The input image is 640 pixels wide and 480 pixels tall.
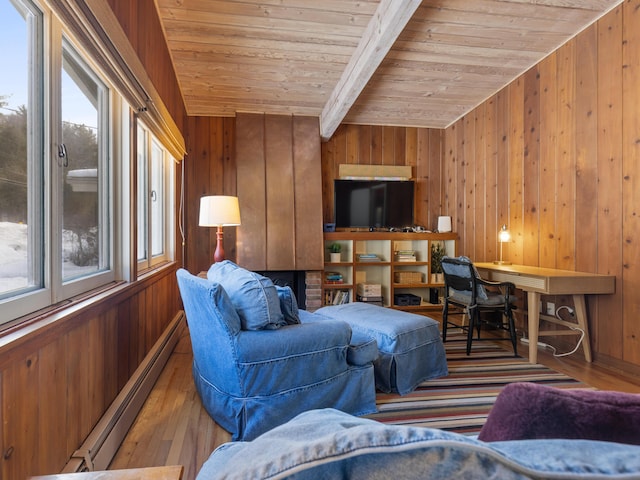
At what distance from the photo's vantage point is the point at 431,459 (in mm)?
348

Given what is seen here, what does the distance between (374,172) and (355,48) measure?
196 centimetres

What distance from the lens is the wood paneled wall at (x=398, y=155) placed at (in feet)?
15.3

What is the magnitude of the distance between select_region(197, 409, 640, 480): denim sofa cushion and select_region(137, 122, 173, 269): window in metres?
2.51

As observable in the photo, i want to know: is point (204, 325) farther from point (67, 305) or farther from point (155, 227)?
point (155, 227)

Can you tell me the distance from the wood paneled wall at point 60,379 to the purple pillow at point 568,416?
3.62 ft

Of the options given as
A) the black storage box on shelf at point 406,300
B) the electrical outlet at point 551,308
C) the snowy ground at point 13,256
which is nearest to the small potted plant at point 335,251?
the black storage box on shelf at point 406,300

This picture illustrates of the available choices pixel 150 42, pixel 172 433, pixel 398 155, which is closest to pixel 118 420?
pixel 172 433

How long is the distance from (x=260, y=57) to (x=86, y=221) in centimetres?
214

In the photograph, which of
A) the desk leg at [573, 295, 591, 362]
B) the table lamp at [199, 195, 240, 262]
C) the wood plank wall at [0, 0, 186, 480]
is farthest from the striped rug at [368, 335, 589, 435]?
the table lamp at [199, 195, 240, 262]

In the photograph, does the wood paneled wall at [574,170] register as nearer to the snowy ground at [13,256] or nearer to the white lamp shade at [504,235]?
the white lamp shade at [504,235]

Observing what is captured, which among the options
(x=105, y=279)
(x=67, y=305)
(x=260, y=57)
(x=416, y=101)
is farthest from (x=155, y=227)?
(x=416, y=101)

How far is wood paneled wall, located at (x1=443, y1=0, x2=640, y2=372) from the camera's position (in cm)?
247

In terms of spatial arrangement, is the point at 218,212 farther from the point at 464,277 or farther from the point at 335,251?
the point at 464,277

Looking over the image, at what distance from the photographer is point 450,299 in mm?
3264
